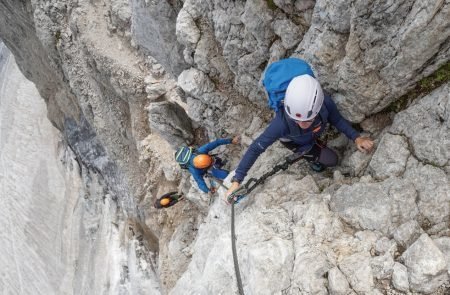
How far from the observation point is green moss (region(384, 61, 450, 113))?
599cm

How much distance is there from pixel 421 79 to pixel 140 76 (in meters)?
9.19

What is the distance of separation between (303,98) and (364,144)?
150 centimetres

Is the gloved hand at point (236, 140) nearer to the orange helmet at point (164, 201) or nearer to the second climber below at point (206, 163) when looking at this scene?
the second climber below at point (206, 163)

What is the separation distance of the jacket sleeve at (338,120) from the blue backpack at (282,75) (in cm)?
66

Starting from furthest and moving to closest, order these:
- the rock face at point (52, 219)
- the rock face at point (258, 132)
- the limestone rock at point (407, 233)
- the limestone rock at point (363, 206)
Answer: the rock face at point (52, 219) → the limestone rock at point (363, 206) → the rock face at point (258, 132) → the limestone rock at point (407, 233)

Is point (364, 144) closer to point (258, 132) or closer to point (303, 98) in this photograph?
point (303, 98)

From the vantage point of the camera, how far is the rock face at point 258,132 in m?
5.66

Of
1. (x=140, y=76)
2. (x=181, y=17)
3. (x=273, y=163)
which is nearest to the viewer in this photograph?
(x=273, y=163)

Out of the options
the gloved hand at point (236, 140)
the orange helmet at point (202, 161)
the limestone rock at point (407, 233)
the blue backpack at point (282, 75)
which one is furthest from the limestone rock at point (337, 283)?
the gloved hand at point (236, 140)

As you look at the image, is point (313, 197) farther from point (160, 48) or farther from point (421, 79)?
point (160, 48)

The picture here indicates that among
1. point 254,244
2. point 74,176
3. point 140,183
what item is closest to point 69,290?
point 74,176

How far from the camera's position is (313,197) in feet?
22.6

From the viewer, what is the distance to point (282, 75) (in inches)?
261

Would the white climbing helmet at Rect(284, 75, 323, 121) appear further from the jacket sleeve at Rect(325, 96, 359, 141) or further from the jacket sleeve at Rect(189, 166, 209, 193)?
the jacket sleeve at Rect(189, 166, 209, 193)
